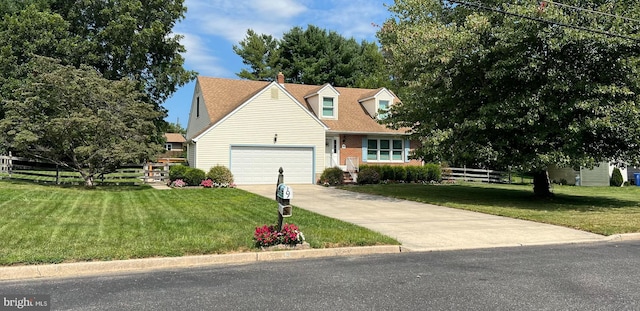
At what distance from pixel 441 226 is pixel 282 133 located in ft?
46.2

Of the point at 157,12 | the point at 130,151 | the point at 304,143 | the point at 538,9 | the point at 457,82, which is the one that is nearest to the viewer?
the point at 538,9

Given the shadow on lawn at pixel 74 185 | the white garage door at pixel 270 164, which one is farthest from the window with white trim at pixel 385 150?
the shadow on lawn at pixel 74 185

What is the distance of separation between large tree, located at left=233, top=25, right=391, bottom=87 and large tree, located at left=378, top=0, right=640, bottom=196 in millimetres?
25852

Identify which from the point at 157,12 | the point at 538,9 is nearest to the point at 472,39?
the point at 538,9

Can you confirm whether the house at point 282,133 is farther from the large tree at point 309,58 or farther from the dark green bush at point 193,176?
the large tree at point 309,58

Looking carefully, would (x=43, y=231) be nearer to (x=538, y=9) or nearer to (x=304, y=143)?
(x=538, y=9)

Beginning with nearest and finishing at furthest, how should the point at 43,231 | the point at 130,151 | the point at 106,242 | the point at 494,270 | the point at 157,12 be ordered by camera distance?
the point at 494,270 < the point at 106,242 < the point at 43,231 < the point at 130,151 < the point at 157,12

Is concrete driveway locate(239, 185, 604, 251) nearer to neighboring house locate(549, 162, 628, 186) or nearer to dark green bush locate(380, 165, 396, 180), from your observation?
dark green bush locate(380, 165, 396, 180)

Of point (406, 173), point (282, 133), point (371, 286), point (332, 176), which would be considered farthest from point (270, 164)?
point (371, 286)

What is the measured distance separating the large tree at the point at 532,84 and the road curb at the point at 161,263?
767 cm

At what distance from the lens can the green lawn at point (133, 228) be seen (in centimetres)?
644

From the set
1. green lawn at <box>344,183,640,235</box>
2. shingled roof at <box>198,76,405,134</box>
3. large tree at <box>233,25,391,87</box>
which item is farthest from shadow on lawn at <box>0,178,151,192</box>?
large tree at <box>233,25,391,87</box>

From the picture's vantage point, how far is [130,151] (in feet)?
57.2

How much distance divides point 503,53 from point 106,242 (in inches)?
488
